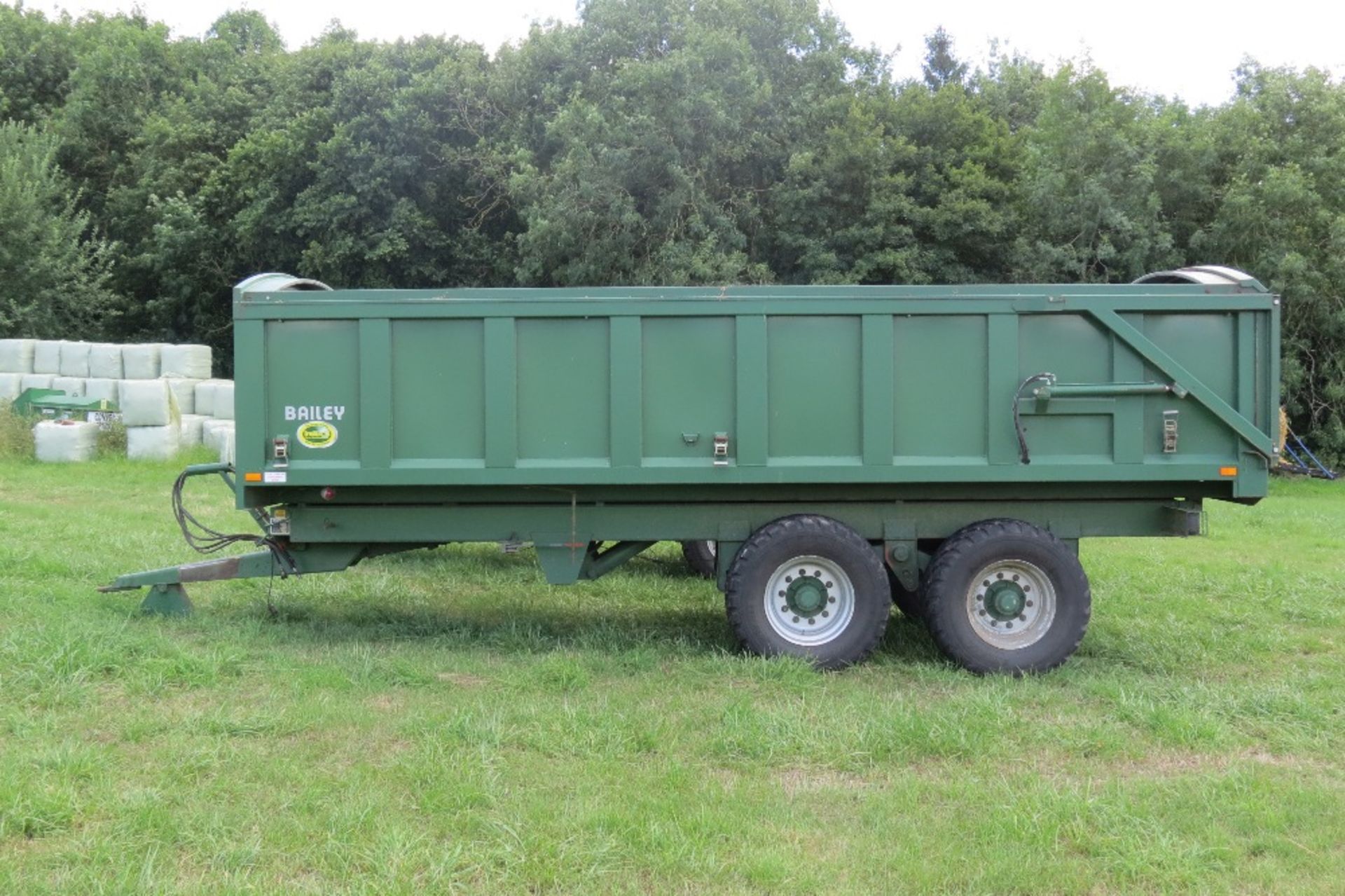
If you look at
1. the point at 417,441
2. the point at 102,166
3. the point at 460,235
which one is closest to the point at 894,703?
the point at 417,441

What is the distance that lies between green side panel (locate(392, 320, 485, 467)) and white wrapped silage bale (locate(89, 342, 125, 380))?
16786mm

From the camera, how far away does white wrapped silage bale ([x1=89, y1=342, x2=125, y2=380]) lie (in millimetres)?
22359

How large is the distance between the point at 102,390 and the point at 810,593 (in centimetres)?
1800

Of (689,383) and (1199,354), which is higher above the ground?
(1199,354)

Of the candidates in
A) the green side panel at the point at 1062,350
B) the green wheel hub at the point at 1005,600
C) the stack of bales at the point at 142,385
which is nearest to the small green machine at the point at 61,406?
the stack of bales at the point at 142,385

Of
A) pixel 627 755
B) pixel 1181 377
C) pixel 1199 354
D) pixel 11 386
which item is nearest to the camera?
pixel 627 755

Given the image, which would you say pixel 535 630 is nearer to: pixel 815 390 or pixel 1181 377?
pixel 815 390

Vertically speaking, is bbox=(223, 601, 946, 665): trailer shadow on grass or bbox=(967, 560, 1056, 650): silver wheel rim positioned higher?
bbox=(967, 560, 1056, 650): silver wheel rim

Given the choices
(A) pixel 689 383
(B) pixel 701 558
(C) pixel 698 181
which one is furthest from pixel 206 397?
(A) pixel 689 383

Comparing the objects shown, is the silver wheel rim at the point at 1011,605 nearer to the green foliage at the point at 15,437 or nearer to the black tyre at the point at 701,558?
the black tyre at the point at 701,558

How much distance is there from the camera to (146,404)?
20281mm

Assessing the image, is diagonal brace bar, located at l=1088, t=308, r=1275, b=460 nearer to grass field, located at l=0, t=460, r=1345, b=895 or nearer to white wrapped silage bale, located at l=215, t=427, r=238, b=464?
grass field, located at l=0, t=460, r=1345, b=895

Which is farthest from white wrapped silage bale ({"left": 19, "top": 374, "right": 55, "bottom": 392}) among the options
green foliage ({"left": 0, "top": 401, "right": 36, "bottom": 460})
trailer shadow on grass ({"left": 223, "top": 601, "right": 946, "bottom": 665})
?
trailer shadow on grass ({"left": 223, "top": 601, "right": 946, "bottom": 665})

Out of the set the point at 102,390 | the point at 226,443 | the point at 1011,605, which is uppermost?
the point at 102,390
